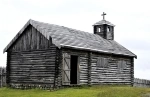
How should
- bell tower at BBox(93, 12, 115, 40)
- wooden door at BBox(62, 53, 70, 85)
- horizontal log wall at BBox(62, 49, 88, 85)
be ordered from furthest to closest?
bell tower at BBox(93, 12, 115, 40) → horizontal log wall at BBox(62, 49, 88, 85) → wooden door at BBox(62, 53, 70, 85)

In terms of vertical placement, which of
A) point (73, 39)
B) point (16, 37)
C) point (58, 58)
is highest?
point (16, 37)

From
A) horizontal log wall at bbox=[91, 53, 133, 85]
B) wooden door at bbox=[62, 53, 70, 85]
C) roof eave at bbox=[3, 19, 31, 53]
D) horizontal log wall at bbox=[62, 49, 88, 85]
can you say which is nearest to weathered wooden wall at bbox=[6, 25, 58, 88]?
roof eave at bbox=[3, 19, 31, 53]

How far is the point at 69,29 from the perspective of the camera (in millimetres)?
32750

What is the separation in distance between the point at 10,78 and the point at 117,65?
11.0 metres

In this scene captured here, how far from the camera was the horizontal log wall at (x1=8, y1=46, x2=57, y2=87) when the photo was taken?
27.1 metres

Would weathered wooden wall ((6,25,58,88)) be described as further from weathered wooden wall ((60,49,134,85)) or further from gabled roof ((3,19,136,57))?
weathered wooden wall ((60,49,134,85))

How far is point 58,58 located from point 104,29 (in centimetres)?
1338

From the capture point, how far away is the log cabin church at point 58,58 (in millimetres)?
26938

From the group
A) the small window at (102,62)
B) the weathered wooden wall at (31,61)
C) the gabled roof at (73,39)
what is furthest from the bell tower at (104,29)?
the weathered wooden wall at (31,61)

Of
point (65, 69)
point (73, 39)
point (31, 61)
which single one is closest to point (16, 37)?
point (31, 61)

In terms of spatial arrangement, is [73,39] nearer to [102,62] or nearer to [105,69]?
[102,62]

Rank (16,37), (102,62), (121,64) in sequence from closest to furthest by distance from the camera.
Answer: (16,37), (102,62), (121,64)

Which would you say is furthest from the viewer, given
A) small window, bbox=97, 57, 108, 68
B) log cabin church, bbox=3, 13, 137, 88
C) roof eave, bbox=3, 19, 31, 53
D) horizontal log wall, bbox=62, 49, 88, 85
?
small window, bbox=97, 57, 108, 68

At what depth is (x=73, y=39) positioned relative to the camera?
29391mm
